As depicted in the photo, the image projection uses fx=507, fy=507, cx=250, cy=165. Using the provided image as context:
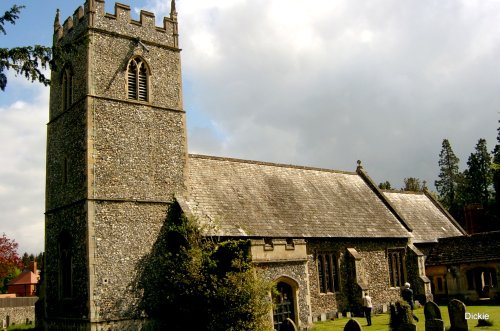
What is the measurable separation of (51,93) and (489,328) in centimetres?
2175

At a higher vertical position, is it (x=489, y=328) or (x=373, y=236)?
(x=373, y=236)

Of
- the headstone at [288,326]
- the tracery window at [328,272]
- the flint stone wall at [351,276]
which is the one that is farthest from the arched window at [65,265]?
the tracery window at [328,272]

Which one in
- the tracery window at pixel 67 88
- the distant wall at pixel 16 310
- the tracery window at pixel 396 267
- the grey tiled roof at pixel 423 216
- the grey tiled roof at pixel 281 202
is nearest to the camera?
the tracery window at pixel 67 88

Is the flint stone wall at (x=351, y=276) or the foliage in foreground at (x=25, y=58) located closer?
the foliage in foreground at (x=25, y=58)

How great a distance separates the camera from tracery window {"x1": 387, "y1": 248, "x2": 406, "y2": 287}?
95.0 feet

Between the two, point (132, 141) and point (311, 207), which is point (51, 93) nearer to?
point (132, 141)

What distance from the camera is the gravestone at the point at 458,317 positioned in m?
17.0

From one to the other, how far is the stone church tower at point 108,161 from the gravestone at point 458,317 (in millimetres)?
11824

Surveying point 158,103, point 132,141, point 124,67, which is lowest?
point 132,141

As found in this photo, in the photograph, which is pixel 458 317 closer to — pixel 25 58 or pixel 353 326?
pixel 353 326

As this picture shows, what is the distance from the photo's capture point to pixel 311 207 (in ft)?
91.4

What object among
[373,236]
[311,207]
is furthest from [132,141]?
[373,236]

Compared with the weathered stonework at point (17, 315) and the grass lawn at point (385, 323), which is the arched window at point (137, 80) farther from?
the weathered stonework at point (17, 315)

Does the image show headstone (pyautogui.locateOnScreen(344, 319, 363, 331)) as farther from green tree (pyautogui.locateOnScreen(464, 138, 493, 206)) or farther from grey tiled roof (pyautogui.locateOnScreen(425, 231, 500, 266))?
green tree (pyautogui.locateOnScreen(464, 138, 493, 206))
